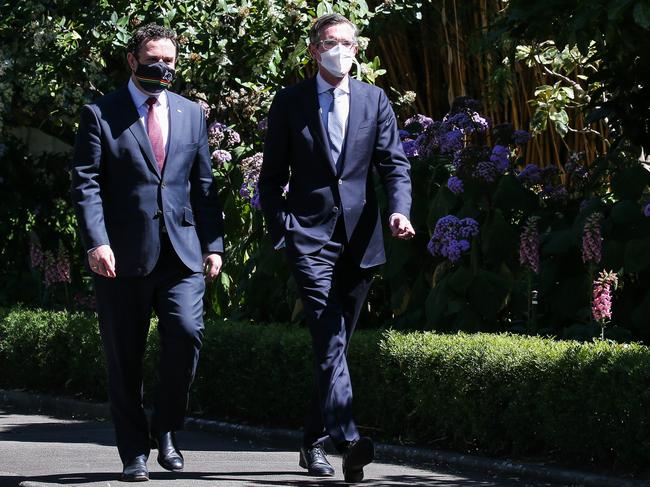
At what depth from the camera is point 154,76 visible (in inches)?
243

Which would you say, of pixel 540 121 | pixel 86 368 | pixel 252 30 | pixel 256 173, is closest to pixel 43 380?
pixel 86 368

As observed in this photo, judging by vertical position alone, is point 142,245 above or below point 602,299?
above

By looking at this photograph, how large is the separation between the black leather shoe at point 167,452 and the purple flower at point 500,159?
10.9 ft

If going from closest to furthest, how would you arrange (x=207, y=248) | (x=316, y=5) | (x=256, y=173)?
(x=207, y=248), (x=256, y=173), (x=316, y=5)

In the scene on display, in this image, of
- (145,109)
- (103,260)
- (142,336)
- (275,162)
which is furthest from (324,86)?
(142,336)

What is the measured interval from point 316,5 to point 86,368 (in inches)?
146

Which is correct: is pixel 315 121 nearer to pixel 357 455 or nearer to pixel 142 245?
pixel 142 245

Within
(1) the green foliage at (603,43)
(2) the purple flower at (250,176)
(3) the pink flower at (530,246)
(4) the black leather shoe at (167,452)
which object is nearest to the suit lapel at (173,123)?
(4) the black leather shoe at (167,452)

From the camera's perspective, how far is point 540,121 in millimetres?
10648

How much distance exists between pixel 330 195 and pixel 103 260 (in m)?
0.98

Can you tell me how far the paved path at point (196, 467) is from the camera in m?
6.22

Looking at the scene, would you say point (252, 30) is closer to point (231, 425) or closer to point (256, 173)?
point (256, 173)

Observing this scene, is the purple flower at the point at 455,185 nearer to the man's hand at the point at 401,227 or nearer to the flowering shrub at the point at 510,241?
the flowering shrub at the point at 510,241

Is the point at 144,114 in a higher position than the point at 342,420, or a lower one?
higher
